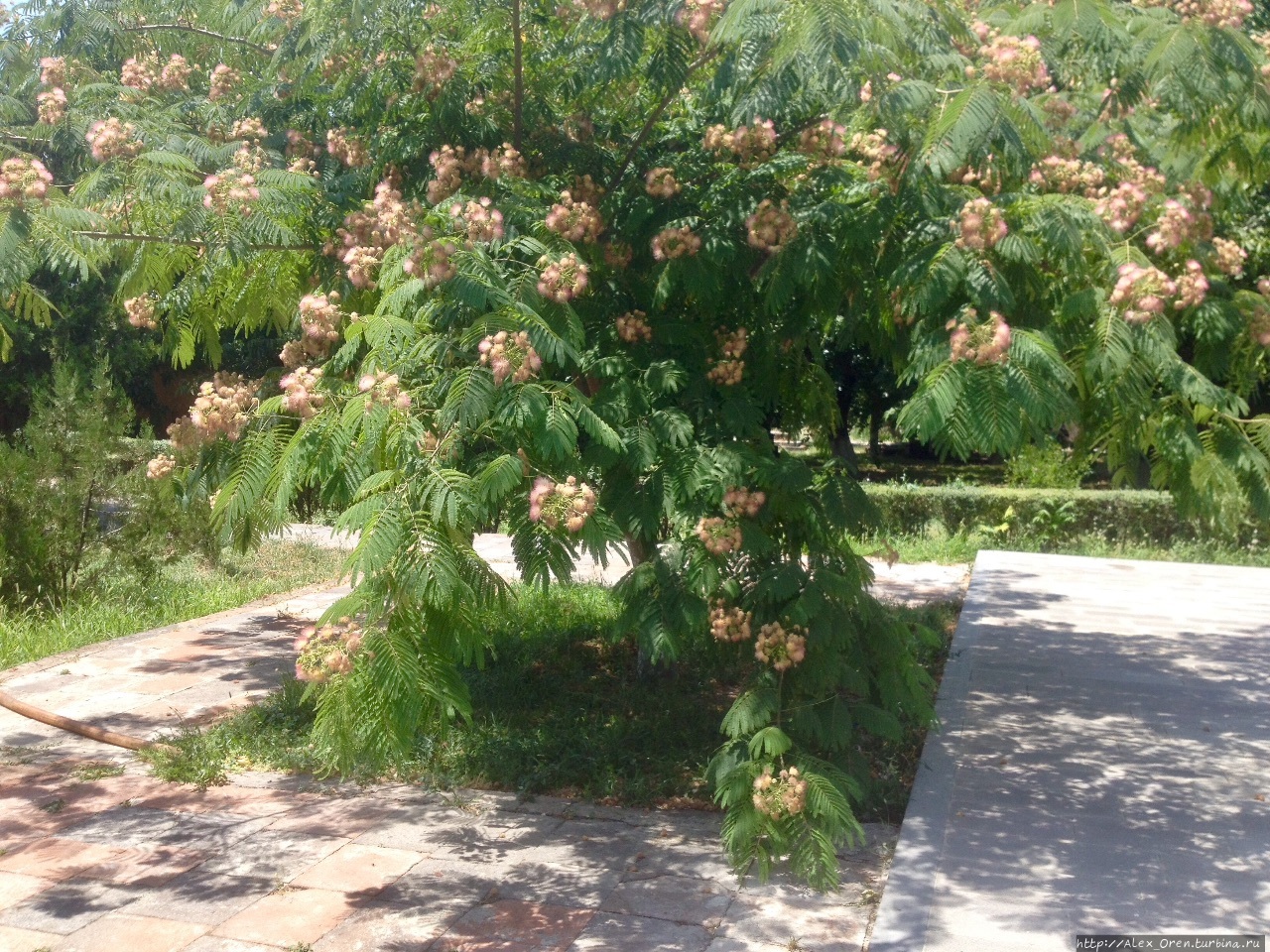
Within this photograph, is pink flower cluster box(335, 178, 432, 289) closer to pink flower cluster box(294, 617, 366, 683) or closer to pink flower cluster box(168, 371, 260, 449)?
pink flower cluster box(168, 371, 260, 449)

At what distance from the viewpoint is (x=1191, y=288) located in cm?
441

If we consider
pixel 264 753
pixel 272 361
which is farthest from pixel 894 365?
pixel 272 361

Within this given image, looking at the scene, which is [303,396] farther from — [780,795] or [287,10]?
[287,10]

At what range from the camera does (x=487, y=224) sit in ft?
14.8

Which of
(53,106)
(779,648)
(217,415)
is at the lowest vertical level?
(779,648)

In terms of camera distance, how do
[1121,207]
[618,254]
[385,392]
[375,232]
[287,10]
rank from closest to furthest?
[385,392]
[1121,207]
[375,232]
[618,254]
[287,10]

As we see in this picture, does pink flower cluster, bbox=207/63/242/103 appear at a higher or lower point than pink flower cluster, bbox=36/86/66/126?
higher

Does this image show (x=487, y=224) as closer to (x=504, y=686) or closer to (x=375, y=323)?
(x=375, y=323)

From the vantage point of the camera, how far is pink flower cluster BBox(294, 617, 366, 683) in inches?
148

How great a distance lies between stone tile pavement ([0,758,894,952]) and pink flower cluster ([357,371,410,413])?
205cm

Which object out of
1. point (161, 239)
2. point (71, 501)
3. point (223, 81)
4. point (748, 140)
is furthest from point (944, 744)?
point (71, 501)

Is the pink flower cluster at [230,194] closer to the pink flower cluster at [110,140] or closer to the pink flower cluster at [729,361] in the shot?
the pink flower cluster at [110,140]

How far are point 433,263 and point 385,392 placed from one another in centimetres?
59

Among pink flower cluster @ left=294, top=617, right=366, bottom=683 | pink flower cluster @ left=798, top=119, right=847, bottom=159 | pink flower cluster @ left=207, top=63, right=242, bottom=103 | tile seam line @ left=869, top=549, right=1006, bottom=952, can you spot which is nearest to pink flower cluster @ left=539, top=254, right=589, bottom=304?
pink flower cluster @ left=798, top=119, right=847, bottom=159
